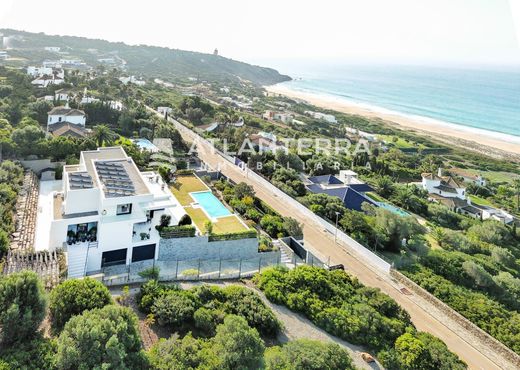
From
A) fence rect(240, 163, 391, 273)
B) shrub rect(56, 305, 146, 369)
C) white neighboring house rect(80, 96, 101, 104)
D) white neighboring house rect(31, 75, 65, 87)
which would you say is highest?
white neighboring house rect(31, 75, 65, 87)

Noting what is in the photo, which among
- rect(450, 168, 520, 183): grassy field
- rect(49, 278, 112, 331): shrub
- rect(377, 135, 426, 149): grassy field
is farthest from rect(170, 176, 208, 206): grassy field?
rect(377, 135, 426, 149): grassy field

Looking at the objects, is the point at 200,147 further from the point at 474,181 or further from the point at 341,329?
the point at 474,181

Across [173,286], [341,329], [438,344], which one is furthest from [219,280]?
[438,344]

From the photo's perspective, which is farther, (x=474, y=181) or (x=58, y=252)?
(x=474, y=181)

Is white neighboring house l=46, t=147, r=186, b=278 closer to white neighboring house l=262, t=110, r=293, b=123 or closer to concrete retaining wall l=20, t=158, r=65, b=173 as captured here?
concrete retaining wall l=20, t=158, r=65, b=173

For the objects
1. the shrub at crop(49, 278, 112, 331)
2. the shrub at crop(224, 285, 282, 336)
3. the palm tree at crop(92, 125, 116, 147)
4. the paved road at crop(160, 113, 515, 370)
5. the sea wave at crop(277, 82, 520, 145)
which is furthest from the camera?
the sea wave at crop(277, 82, 520, 145)

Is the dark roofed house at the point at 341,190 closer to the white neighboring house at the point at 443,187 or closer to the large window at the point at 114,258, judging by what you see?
the white neighboring house at the point at 443,187
